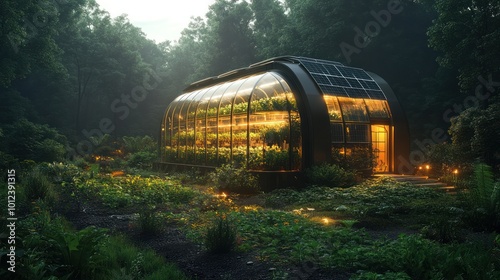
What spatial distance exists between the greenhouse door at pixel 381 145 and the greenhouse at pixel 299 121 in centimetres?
5

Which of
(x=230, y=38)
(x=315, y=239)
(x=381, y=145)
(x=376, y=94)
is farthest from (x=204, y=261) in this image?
(x=230, y=38)

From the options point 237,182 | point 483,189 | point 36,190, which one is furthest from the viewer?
point 237,182

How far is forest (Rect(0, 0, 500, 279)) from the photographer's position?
535cm

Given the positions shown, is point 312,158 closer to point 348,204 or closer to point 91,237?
point 348,204

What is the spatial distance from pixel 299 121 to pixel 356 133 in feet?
10.6

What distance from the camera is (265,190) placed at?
1479 cm

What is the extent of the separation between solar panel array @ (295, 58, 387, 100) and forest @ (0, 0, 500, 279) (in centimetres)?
404

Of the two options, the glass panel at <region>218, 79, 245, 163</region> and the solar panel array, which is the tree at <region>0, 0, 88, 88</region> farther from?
the solar panel array

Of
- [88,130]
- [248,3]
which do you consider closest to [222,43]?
[248,3]

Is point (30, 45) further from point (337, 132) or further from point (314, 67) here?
point (337, 132)

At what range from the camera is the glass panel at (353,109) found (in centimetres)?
1730

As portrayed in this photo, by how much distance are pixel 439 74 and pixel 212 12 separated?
2830 centimetres

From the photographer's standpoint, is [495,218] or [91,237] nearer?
[91,237]

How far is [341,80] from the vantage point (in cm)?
1830
